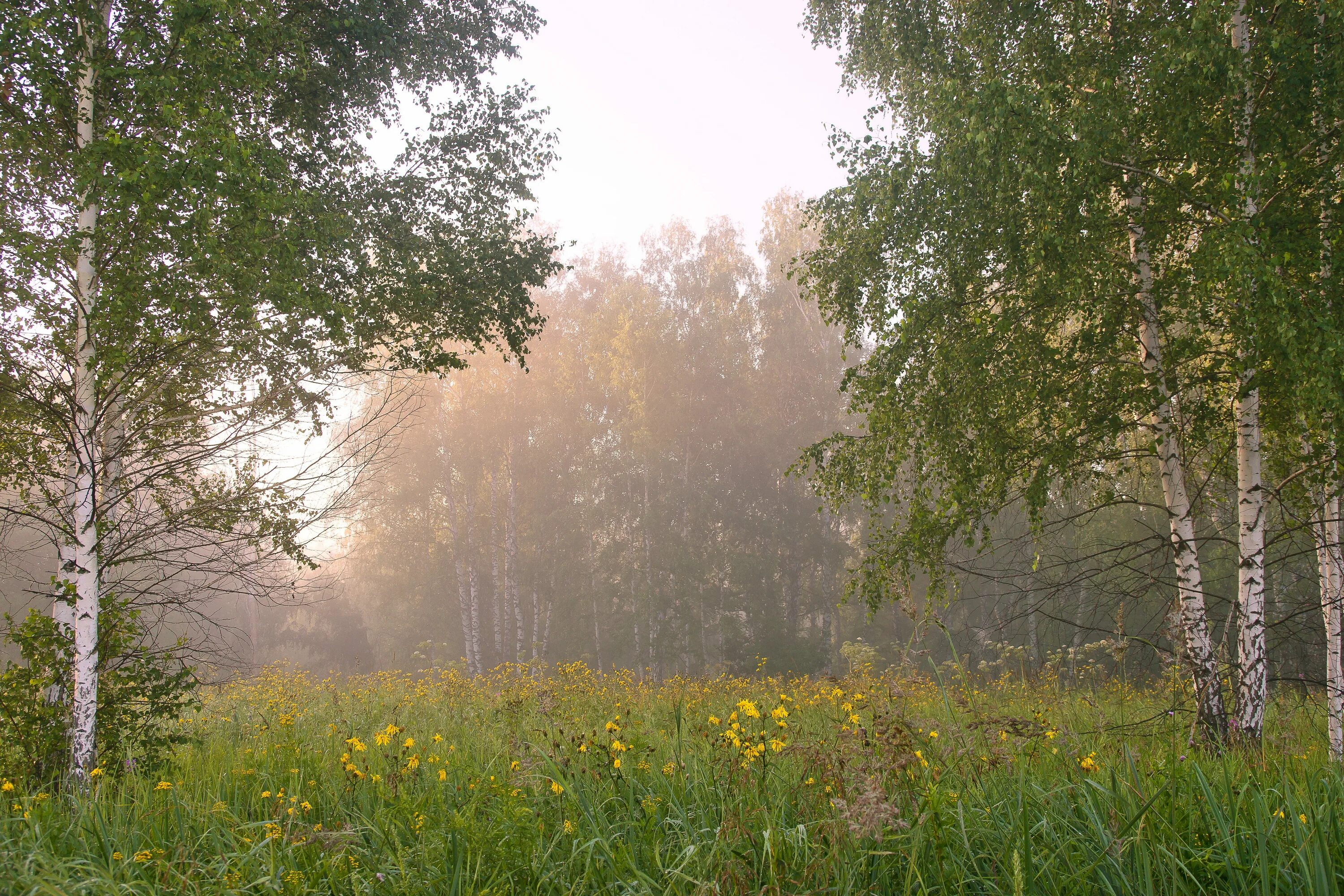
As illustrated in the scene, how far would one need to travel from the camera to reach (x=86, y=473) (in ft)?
15.7

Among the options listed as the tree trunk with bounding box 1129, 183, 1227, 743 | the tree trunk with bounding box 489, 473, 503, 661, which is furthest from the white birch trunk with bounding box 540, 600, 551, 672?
the tree trunk with bounding box 1129, 183, 1227, 743

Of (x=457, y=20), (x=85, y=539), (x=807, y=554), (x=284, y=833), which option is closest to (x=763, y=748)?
(x=284, y=833)

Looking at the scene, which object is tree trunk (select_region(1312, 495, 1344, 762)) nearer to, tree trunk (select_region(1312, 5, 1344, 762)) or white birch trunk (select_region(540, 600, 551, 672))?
tree trunk (select_region(1312, 5, 1344, 762))

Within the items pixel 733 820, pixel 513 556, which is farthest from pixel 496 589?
pixel 733 820

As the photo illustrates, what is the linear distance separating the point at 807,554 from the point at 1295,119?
19.6m

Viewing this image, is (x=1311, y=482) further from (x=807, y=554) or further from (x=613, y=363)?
(x=807, y=554)

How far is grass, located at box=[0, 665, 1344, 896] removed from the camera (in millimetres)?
2125

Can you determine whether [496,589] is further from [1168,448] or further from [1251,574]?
[1251,574]

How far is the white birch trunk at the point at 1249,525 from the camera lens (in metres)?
5.11

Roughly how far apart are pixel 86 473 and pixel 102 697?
4.74 ft

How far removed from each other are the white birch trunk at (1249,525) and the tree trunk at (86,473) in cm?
736

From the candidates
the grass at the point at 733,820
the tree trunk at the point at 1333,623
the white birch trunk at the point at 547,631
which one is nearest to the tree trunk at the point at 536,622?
the white birch trunk at the point at 547,631

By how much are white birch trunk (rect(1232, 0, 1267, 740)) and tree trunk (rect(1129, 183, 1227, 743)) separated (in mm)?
281

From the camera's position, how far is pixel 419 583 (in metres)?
25.7
